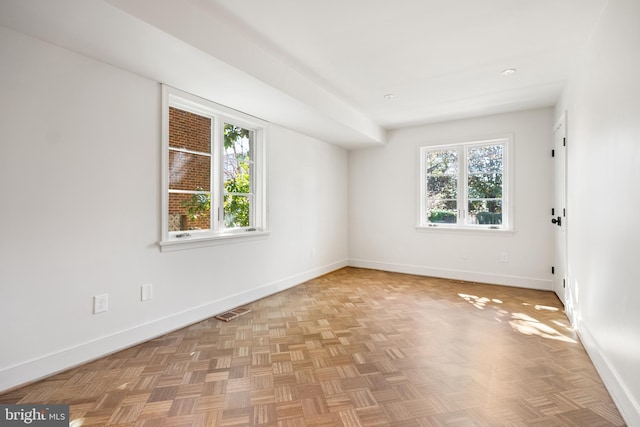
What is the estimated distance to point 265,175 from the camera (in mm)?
4020

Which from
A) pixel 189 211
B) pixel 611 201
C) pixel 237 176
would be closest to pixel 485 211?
pixel 611 201

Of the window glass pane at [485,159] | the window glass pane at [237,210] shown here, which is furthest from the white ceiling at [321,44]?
the window glass pane at [237,210]

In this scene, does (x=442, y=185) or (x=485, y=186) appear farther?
(x=442, y=185)

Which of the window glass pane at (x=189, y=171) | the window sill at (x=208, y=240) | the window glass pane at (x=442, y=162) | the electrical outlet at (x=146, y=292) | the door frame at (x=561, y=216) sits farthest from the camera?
the window glass pane at (x=442, y=162)

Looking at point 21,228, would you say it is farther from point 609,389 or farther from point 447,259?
point 447,259

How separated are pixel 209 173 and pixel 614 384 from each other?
141 inches

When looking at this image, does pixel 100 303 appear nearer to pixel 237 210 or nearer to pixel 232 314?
pixel 232 314

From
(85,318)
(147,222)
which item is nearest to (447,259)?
(147,222)

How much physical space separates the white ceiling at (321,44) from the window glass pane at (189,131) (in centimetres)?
30

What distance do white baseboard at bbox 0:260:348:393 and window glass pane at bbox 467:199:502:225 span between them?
3.31m

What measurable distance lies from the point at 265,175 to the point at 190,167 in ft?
3.50

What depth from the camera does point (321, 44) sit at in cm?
263

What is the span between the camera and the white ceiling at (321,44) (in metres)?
1.96

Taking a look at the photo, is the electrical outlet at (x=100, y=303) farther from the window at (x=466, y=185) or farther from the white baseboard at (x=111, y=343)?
the window at (x=466, y=185)
